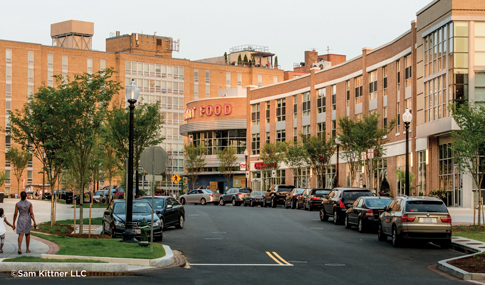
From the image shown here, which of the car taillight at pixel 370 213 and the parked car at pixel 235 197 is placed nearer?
the car taillight at pixel 370 213

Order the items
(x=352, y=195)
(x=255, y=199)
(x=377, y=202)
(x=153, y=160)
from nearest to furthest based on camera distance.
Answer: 1. (x=153, y=160)
2. (x=377, y=202)
3. (x=352, y=195)
4. (x=255, y=199)

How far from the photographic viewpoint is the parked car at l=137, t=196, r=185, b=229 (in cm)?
2619

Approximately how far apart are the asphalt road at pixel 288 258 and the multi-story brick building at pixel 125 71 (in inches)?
3452

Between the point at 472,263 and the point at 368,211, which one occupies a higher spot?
the point at 368,211

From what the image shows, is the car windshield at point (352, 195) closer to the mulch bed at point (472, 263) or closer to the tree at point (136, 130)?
the mulch bed at point (472, 263)

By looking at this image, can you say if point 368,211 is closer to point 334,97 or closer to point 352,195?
point 352,195

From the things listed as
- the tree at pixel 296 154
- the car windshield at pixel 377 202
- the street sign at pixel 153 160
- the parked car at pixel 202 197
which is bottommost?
the parked car at pixel 202 197

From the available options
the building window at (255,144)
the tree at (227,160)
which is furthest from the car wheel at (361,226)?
the tree at (227,160)

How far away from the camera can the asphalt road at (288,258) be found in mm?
13250

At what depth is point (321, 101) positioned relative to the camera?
67438 millimetres

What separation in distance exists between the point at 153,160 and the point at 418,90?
34045 millimetres

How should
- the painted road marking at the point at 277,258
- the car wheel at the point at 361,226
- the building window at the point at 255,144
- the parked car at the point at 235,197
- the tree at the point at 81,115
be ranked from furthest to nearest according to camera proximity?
1. the building window at the point at 255,144
2. the parked car at the point at 235,197
3. the car wheel at the point at 361,226
4. the tree at the point at 81,115
5. the painted road marking at the point at 277,258

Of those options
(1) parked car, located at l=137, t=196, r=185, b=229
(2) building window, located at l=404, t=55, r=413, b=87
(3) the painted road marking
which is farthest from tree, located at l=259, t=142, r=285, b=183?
(3) the painted road marking

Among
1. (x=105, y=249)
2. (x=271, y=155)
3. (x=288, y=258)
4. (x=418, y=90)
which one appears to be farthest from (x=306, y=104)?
(x=105, y=249)
